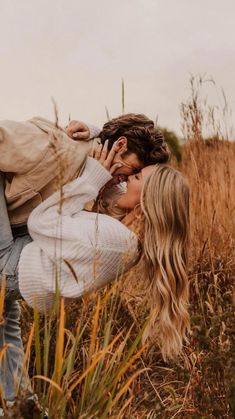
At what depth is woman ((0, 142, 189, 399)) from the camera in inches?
91.1

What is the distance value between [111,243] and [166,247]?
0.26m

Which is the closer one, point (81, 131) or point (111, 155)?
point (111, 155)

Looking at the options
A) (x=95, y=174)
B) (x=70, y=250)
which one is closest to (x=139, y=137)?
(x=95, y=174)

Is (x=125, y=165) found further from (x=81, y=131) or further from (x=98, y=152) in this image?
(x=81, y=131)

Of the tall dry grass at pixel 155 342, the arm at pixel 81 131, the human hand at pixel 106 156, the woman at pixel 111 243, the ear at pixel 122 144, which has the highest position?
the arm at pixel 81 131

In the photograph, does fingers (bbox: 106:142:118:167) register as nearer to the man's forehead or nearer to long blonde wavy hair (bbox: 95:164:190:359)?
the man's forehead

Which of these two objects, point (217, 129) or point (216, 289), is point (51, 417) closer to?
point (216, 289)

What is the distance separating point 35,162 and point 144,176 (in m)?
0.44

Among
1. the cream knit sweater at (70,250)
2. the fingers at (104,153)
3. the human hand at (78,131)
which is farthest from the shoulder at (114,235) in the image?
the human hand at (78,131)

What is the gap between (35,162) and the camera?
2.49m

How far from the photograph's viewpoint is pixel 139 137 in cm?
285

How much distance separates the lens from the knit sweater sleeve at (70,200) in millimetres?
2351

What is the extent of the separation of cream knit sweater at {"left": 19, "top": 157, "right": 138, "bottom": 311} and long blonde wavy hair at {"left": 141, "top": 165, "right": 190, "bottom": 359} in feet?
0.38

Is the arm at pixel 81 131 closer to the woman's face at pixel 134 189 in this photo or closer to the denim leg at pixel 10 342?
the woman's face at pixel 134 189
